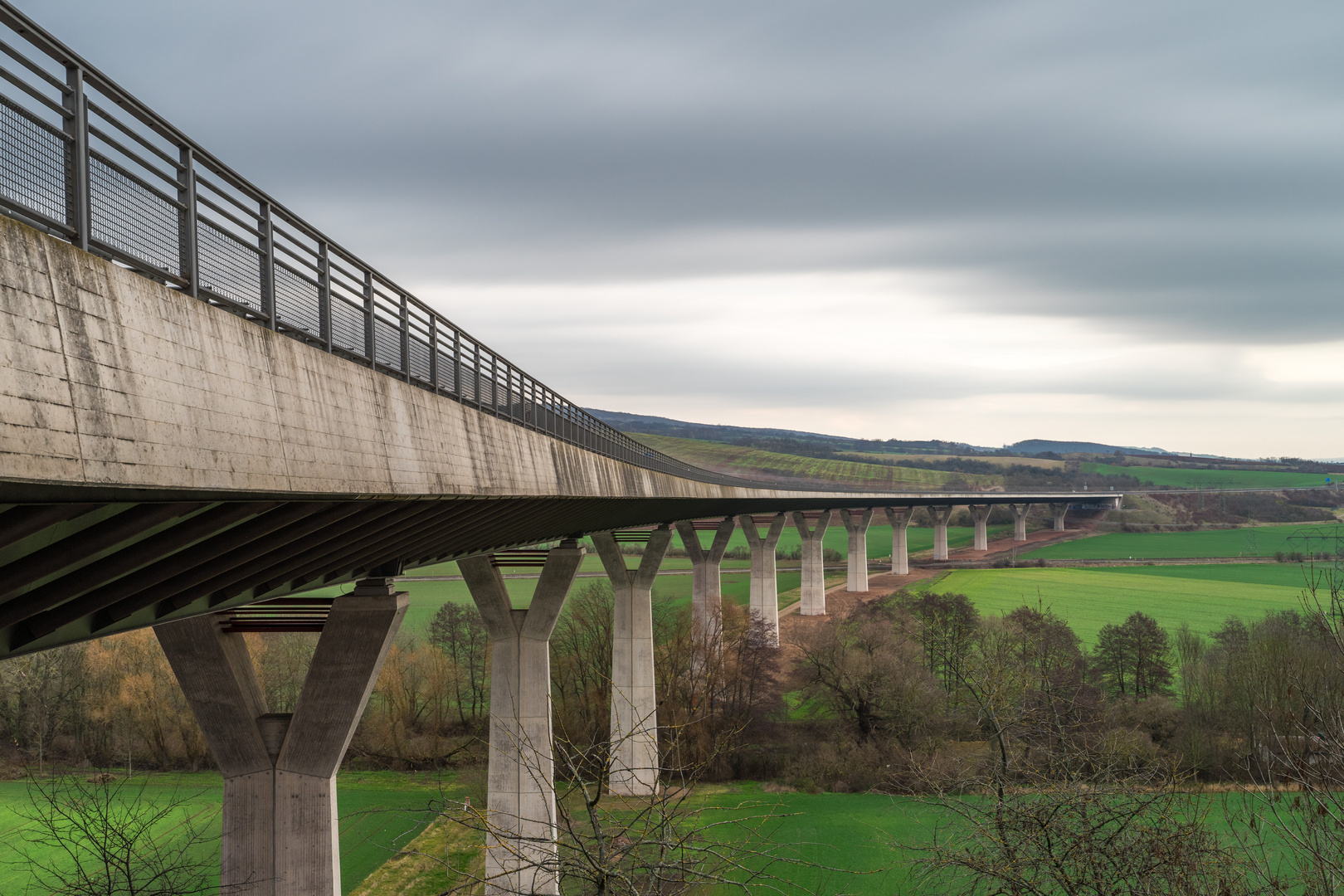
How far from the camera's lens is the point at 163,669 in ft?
163

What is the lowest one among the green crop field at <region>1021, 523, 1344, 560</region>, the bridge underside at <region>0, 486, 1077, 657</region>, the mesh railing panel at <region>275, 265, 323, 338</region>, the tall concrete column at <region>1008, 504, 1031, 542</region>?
the green crop field at <region>1021, 523, 1344, 560</region>

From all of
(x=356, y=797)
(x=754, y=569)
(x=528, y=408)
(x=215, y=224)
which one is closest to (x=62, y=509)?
(x=215, y=224)

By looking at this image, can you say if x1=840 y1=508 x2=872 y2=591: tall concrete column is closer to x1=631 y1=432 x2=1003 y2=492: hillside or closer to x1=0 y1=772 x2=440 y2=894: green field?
x1=631 y1=432 x2=1003 y2=492: hillside

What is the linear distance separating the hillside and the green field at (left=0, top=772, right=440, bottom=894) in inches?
Result: 3398

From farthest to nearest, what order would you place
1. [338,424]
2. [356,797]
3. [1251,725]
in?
[356,797], [1251,725], [338,424]

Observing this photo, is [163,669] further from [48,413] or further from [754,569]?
[48,413]

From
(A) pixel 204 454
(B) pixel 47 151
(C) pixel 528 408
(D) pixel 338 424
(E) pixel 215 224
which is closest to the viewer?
(B) pixel 47 151

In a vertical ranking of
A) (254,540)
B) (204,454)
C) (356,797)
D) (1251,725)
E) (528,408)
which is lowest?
(356,797)

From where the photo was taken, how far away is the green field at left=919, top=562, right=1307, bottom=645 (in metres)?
70.6

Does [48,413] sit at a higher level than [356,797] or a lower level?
higher

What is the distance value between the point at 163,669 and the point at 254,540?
46250 mm

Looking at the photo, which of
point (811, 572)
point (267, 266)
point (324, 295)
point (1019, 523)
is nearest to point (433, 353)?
point (324, 295)

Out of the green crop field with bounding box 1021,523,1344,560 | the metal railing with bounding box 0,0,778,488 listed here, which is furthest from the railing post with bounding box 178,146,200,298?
the green crop field with bounding box 1021,523,1344,560

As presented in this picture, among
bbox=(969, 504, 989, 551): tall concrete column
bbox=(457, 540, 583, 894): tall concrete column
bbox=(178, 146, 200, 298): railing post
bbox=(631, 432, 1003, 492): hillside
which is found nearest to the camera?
bbox=(178, 146, 200, 298): railing post
